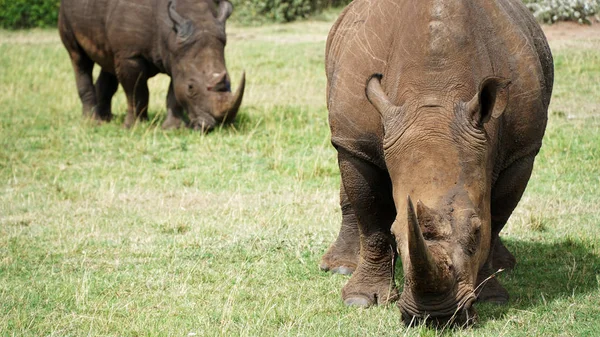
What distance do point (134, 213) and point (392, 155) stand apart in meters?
4.10

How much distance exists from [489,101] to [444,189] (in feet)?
1.76

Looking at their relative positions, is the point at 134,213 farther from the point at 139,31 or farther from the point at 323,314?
the point at 139,31

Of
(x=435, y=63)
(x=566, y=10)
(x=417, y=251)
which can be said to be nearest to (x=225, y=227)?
(x=435, y=63)

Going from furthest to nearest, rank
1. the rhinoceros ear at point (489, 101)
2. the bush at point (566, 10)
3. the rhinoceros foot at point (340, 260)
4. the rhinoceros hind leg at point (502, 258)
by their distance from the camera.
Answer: the bush at point (566, 10)
the rhinoceros foot at point (340, 260)
the rhinoceros hind leg at point (502, 258)
the rhinoceros ear at point (489, 101)

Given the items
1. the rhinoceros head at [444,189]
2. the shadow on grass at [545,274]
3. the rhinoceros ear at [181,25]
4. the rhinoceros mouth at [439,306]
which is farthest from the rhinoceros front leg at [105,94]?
the rhinoceros mouth at [439,306]

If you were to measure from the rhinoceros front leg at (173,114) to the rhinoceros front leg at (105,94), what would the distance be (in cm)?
139

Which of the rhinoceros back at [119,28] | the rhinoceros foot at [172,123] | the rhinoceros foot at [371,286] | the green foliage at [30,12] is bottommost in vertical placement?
the green foliage at [30,12]

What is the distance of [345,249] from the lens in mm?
7316

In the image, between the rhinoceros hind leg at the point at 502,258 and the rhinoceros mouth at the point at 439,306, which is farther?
the rhinoceros hind leg at the point at 502,258

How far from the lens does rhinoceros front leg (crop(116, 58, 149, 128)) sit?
13.6 metres

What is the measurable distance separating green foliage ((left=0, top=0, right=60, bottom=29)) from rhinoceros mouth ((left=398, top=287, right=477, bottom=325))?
22708 millimetres

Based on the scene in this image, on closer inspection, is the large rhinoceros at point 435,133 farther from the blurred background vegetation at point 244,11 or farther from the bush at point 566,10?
the blurred background vegetation at point 244,11

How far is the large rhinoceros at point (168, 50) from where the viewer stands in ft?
43.0

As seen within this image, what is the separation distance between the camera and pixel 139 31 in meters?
13.5
